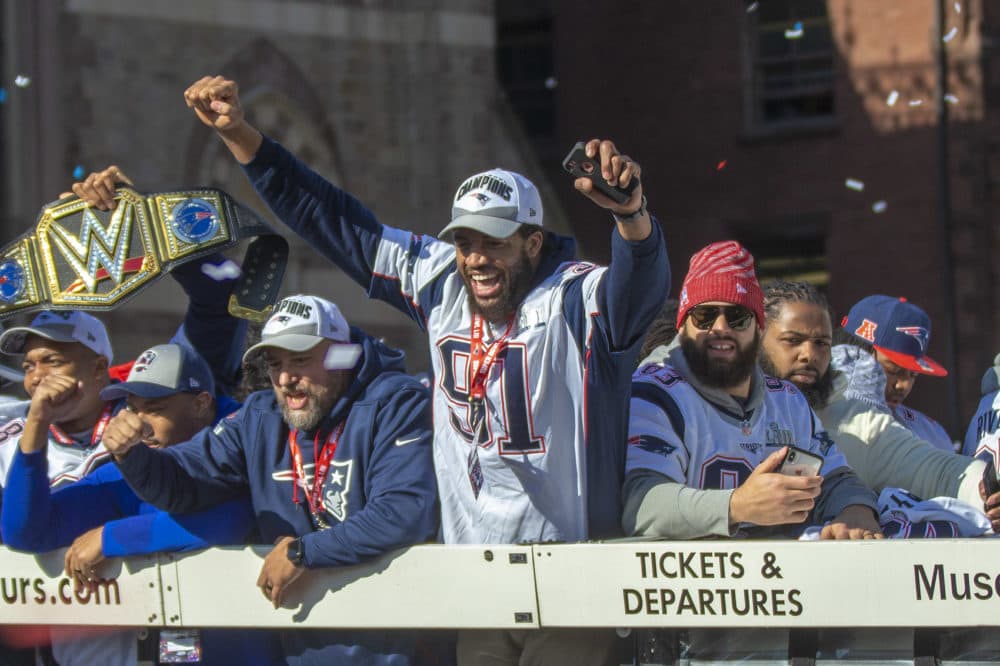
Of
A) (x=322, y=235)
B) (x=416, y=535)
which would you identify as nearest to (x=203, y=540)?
(x=416, y=535)

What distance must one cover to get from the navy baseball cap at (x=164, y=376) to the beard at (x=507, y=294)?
116cm

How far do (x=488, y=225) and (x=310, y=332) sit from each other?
0.62m

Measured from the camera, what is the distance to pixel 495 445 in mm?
4102

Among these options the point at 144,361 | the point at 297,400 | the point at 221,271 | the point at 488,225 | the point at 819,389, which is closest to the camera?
the point at 488,225

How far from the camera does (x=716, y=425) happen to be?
4.18 metres

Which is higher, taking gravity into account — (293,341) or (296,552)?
(293,341)

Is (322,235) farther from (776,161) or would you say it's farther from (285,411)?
(776,161)

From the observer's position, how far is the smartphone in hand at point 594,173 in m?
3.78

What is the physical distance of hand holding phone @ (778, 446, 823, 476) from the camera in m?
3.77

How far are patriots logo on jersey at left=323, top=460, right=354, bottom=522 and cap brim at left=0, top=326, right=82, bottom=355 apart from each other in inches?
46.7

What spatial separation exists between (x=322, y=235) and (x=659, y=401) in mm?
1107

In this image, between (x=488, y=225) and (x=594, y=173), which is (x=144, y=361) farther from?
(x=594, y=173)

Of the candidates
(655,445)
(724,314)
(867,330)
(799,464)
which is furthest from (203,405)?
(867,330)

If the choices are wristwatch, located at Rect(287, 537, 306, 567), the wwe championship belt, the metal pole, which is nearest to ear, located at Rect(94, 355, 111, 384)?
the wwe championship belt
